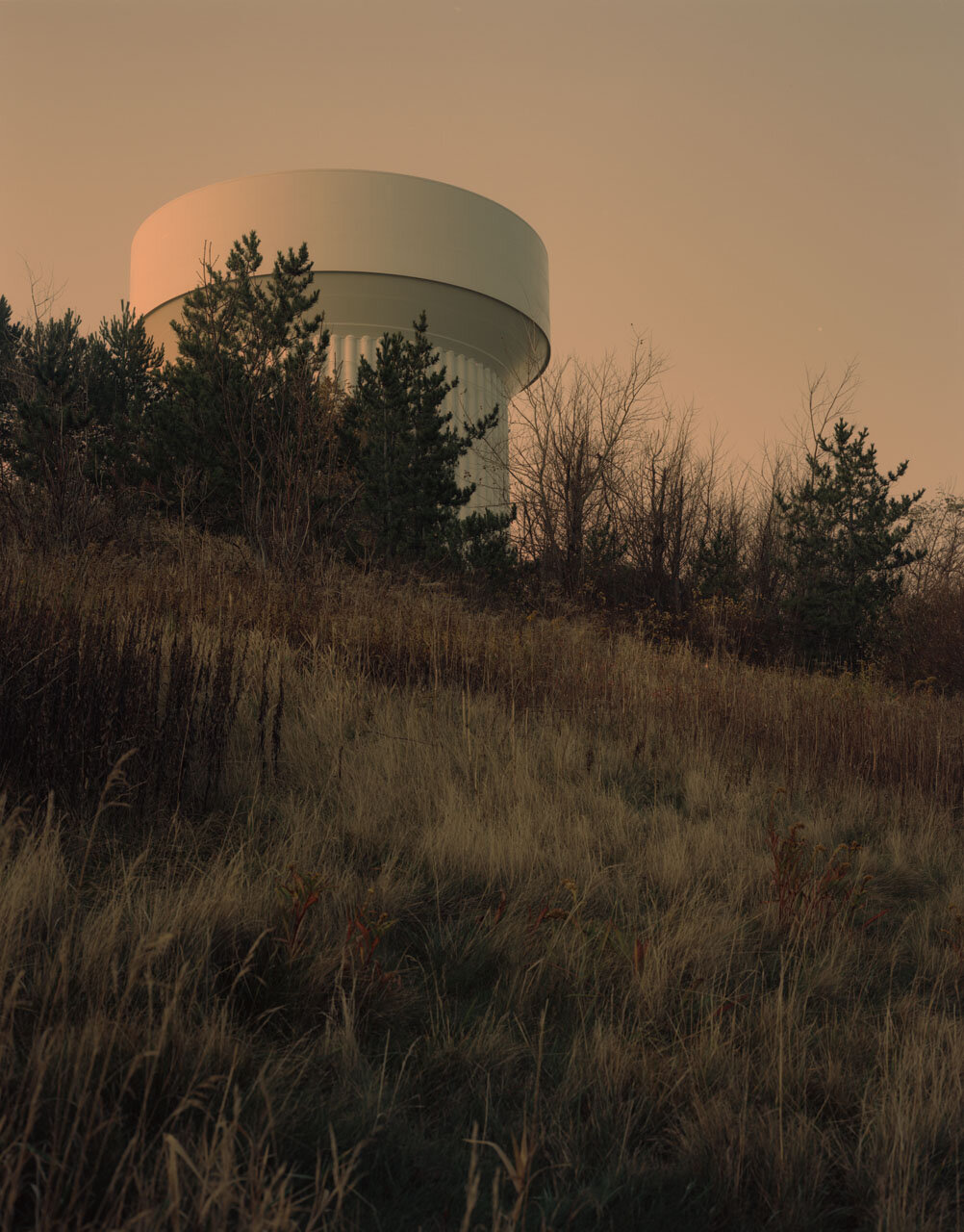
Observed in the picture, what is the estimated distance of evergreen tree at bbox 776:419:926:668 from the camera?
16094 mm

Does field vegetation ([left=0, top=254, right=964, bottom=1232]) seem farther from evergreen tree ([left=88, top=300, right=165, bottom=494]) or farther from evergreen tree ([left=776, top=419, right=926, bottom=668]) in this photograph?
evergreen tree ([left=776, top=419, right=926, bottom=668])

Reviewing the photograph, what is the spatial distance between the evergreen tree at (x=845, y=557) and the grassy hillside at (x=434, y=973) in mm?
12133

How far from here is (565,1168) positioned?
1.44 m

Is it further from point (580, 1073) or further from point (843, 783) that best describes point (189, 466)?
point (580, 1073)

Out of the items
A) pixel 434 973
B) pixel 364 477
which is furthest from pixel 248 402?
pixel 434 973

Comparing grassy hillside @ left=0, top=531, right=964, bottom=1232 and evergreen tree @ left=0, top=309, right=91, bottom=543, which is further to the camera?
evergreen tree @ left=0, top=309, right=91, bottom=543

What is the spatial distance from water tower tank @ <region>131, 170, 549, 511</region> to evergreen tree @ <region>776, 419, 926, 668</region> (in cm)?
675

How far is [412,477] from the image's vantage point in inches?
485

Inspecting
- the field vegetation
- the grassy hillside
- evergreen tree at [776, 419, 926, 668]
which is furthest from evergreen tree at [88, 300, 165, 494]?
evergreen tree at [776, 419, 926, 668]

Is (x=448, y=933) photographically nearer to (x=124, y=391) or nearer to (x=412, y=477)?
(x=412, y=477)

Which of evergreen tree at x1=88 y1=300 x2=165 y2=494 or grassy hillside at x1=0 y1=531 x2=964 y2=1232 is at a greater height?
evergreen tree at x1=88 y1=300 x2=165 y2=494

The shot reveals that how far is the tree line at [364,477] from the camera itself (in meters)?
10.1

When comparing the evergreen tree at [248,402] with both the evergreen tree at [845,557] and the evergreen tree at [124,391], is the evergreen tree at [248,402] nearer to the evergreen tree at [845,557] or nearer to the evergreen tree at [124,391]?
the evergreen tree at [124,391]

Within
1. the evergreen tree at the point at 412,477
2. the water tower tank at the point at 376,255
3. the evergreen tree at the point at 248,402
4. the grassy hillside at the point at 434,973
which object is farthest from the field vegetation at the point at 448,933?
the water tower tank at the point at 376,255
